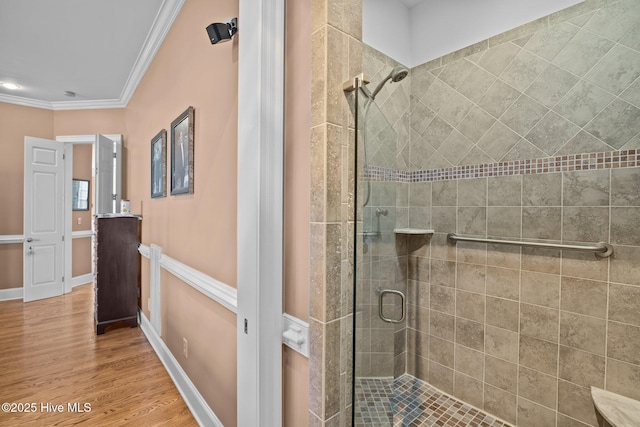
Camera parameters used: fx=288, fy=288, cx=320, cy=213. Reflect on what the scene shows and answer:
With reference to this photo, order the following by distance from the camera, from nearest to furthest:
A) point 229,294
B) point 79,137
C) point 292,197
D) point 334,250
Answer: point 334,250 → point 292,197 → point 229,294 → point 79,137

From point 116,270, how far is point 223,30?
2.99 meters

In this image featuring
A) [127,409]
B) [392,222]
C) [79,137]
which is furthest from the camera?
[79,137]

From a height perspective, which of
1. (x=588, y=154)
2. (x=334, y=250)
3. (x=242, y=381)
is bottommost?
(x=242, y=381)

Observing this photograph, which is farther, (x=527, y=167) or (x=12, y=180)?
(x=12, y=180)

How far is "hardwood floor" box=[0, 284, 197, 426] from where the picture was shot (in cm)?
188

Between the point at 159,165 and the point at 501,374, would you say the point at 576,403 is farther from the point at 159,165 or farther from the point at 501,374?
the point at 159,165

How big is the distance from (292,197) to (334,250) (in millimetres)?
260

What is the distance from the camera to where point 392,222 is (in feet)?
4.05

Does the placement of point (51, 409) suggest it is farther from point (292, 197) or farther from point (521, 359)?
point (521, 359)

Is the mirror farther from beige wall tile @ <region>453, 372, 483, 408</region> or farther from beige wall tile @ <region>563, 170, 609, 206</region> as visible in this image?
beige wall tile @ <region>563, 170, 609, 206</region>

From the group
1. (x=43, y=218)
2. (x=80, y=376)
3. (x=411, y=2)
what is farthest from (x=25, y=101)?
(x=411, y=2)

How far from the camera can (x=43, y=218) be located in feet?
13.7

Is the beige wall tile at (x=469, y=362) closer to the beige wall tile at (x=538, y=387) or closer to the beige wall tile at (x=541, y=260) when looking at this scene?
the beige wall tile at (x=538, y=387)

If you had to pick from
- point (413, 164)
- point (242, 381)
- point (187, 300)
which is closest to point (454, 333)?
point (413, 164)
